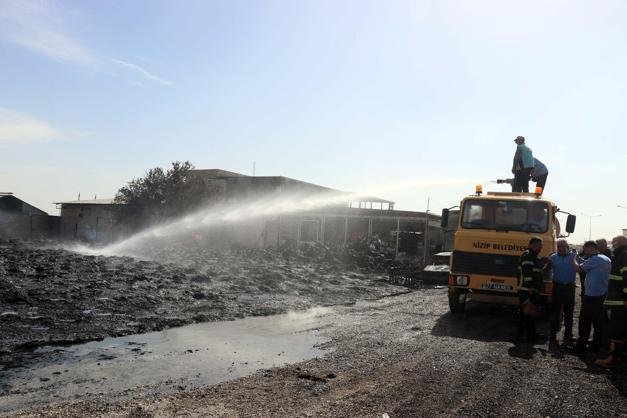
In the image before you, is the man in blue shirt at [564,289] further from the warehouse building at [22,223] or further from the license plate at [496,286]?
the warehouse building at [22,223]

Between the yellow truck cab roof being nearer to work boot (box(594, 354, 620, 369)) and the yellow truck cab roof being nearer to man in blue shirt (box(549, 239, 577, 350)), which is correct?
man in blue shirt (box(549, 239, 577, 350))

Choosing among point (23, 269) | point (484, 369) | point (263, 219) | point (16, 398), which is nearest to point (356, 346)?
point (484, 369)

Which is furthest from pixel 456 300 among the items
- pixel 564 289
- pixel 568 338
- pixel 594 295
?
pixel 594 295

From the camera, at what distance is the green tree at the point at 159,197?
29797 mm

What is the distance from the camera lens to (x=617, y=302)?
7371 mm

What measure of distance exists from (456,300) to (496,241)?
5.59 feet

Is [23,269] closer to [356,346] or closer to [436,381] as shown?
[356,346]

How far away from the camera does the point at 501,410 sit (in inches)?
199

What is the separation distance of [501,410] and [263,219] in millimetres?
27489

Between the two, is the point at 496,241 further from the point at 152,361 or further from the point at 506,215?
the point at 152,361

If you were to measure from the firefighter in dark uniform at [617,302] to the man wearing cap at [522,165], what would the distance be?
5.13 meters

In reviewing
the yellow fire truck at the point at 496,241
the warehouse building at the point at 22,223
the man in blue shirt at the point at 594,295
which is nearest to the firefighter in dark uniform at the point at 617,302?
the man in blue shirt at the point at 594,295

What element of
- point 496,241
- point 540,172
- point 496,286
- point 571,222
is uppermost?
point 540,172

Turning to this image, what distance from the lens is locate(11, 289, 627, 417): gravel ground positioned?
497 centimetres
